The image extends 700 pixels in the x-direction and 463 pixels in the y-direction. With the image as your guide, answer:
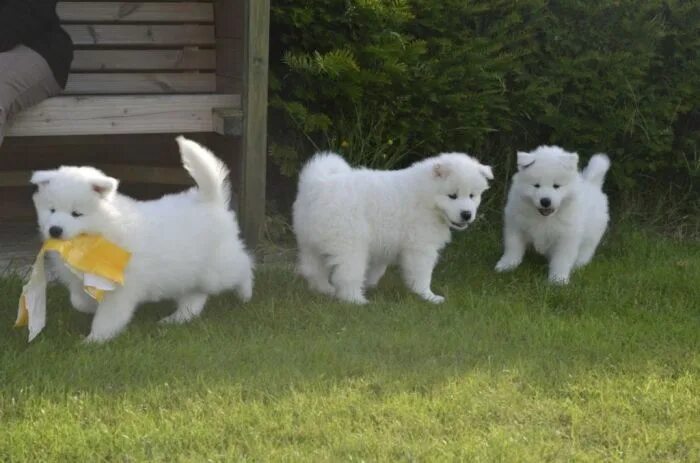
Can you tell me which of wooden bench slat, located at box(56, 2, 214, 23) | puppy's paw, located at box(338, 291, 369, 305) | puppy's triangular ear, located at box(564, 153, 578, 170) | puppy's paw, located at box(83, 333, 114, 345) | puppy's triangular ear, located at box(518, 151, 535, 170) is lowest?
puppy's paw, located at box(338, 291, 369, 305)

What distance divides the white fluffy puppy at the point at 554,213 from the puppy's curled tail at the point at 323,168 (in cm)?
130

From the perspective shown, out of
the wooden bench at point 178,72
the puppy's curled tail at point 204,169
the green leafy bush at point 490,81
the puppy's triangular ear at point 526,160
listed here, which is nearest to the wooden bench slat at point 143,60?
the wooden bench at point 178,72

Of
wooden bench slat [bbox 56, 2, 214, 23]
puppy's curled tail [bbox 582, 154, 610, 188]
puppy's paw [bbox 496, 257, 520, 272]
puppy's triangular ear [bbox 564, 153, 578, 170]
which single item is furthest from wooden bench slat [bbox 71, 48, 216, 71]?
puppy's curled tail [bbox 582, 154, 610, 188]

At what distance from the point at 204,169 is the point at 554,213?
2448 millimetres

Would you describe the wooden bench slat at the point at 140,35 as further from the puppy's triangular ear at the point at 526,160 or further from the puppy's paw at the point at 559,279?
the puppy's paw at the point at 559,279

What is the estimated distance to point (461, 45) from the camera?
24.5ft

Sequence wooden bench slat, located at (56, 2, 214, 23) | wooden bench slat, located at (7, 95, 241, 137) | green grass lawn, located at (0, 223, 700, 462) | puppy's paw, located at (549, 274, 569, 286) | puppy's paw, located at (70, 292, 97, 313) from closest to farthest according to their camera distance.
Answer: green grass lawn, located at (0, 223, 700, 462)
puppy's paw, located at (70, 292, 97, 313)
wooden bench slat, located at (7, 95, 241, 137)
puppy's paw, located at (549, 274, 569, 286)
wooden bench slat, located at (56, 2, 214, 23)

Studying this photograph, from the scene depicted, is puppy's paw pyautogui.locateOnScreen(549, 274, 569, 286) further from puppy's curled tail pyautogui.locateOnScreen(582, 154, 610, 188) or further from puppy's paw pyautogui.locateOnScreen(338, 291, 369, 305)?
puppy's paw pyautogui.locateOnScreen(338, 291, 369, 305)

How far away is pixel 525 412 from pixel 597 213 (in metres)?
2.80

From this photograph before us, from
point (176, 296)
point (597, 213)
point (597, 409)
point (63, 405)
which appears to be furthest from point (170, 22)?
point (597, 409)

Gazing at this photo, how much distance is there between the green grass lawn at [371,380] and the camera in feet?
12.6

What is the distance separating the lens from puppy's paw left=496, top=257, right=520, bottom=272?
264 inches

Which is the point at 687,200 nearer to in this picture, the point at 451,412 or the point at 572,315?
the point at 572,315

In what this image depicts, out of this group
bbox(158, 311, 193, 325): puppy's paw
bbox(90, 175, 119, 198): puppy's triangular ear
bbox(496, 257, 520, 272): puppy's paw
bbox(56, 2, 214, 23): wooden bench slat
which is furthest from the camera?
bbox(56, 2, 214, 23): wooden bench slat
